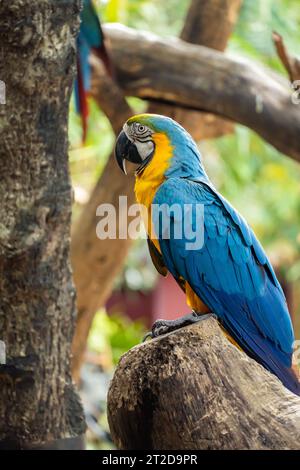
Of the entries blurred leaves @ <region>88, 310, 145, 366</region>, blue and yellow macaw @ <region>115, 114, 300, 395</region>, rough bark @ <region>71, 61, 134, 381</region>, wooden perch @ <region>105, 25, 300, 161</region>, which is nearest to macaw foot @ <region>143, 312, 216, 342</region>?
blue and yellow macaw @ <region>115, 114, 300, 395</region>

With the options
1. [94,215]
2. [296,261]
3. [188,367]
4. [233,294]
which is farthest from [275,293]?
[296,261]

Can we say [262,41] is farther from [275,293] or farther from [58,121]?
[275,293]

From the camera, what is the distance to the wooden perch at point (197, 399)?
39.0 inches

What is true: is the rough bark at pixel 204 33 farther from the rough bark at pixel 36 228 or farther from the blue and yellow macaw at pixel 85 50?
the rough bark at pixel 36 228

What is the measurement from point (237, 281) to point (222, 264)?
1.3 inches

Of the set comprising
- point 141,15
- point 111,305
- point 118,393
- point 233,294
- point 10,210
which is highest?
point 141,15

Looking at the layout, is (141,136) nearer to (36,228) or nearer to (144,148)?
(144,148)

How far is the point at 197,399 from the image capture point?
1007mm

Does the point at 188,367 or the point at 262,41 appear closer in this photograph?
the point at 188,367

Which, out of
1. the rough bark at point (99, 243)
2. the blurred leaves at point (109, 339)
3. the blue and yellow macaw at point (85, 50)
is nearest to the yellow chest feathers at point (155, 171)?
the blue and yellow macaw at point (85, 50)

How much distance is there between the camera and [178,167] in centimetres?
122

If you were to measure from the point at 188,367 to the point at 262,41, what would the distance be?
6.53ft

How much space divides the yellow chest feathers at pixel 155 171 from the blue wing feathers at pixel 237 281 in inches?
1.1

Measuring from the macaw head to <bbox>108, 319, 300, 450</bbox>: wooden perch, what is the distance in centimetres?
27
